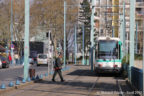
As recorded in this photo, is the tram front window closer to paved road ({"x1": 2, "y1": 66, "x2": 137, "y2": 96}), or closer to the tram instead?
the tram

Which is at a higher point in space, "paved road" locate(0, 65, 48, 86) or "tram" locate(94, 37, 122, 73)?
"tram" locate(94, 37, 122, 73)

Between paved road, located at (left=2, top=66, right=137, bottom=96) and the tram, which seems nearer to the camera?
paved road, located at (left=2, top=66, right=137, bottom=96)

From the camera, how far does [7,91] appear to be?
1741 centimetres

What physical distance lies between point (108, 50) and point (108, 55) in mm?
387

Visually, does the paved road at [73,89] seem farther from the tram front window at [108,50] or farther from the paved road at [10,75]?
the tram front window at [108,50]

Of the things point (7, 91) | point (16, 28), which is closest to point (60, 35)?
point (16, 28)

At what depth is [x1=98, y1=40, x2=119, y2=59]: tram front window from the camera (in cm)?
2933

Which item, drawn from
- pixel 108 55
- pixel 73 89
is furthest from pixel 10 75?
pixel 73 89

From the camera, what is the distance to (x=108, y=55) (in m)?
29.3

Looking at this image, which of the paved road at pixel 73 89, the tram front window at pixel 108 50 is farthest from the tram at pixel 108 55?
the paved road at pixel 73 89

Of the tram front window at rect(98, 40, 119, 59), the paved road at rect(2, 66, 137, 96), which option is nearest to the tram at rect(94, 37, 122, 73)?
the tram front window at rect(98, 40, 119, 59)

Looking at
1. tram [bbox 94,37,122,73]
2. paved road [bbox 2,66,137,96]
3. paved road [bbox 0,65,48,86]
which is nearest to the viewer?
paved road [bbox 2,66,137,96]

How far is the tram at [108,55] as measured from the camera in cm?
2927

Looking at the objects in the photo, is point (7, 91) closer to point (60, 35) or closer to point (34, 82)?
point (34, 82)
